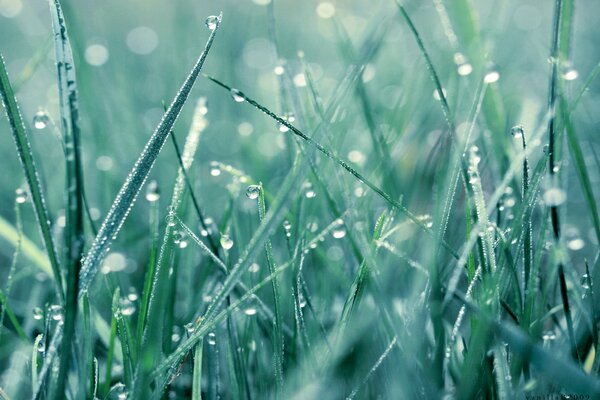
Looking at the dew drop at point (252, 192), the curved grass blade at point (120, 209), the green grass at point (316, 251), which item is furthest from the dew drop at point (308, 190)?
the curved grass blade at point (120, 209)

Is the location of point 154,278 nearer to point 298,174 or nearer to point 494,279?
point 298,174

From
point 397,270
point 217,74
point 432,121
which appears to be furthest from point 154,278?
point 217,74

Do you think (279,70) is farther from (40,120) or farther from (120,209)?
(120,209)

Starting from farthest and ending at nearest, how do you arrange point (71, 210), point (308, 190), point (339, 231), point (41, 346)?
point (308, 190) < point (339, 231) < point (41, 346) < point (71, 210)

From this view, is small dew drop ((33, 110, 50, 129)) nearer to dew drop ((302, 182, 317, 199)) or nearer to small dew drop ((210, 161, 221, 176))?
small dew drop ((210, 161, 221, 176))

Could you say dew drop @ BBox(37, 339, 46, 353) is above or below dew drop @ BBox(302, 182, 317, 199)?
below

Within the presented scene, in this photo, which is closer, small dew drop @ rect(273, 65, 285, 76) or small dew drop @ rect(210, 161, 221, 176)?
small dew drop @ rect(210, 161, 221, 176)

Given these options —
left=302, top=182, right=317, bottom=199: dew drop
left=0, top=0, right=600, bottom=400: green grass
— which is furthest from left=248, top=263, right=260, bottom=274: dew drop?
left=302, top=182, right=317, bottom=199: dew drop

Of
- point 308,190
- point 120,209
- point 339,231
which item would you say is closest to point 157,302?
point 120,209
